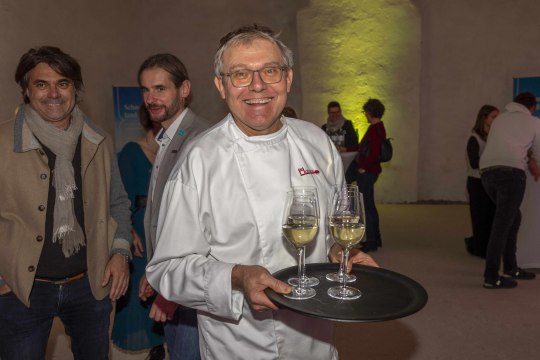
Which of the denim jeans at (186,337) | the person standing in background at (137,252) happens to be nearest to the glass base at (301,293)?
the denim jeans at (186,337)

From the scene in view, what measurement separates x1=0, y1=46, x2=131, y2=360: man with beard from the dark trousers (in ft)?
14.6

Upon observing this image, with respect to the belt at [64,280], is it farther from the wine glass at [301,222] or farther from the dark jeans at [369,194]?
the dark jeans at [369,194]

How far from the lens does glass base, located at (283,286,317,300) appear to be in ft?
4.27

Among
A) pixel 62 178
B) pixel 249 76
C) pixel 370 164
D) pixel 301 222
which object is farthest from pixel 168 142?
pixel 370 164

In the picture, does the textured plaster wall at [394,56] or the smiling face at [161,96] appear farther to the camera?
the textured plaster wall at [394,56]

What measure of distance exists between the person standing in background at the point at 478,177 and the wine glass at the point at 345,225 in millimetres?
4505

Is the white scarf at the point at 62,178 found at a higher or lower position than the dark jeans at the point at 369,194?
higher

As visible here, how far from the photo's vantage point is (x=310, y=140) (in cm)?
174

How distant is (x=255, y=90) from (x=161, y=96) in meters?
1.17

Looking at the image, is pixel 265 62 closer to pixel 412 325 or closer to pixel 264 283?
pixel 264 283

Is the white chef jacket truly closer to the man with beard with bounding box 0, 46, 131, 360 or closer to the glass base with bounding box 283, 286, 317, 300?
the glass base with bounding box 283, 286, 317, 300

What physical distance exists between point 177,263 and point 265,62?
66cm

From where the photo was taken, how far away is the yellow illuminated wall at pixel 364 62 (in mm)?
9438

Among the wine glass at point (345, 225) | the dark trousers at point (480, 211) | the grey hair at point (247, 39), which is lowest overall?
the dark trousers at point (480, 211)
